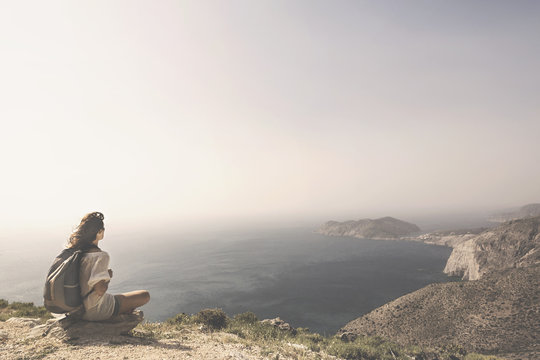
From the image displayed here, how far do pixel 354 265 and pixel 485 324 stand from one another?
9441 cm

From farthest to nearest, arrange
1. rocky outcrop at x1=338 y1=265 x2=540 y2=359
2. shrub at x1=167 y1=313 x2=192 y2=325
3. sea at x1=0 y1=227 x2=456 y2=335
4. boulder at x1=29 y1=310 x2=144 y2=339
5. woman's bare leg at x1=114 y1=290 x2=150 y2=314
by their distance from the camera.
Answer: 1. sea at x1=0 y1=227 x2=456 y2=335
2. rocky outcrop at x1=338 y1=265 x2=540 y2=359
3. shrub at x1=167 y1=313 x2=192 y2=325
4. woman's bare leg at x1=114 y1=290 x2=150 y2=314
5. boulder at x1=29 y1=310 x2=144 y2=339

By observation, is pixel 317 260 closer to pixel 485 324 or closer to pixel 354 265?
pixel 354 265

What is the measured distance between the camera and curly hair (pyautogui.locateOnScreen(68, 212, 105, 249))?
18.3ft

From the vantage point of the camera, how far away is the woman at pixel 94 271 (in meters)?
5.39

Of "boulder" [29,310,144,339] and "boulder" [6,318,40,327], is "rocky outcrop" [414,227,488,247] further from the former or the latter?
"boulder" [6,318,40,327]

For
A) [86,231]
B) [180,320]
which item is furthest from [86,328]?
[180,320]

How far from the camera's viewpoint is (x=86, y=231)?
5.70 m

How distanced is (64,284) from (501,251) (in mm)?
116996

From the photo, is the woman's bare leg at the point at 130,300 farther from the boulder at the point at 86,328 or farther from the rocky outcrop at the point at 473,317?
the rocky outcrop at the point at 473,317

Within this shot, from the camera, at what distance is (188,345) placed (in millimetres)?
7961

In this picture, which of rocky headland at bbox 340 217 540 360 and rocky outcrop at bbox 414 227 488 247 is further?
rocky outcrop at bbox 414 227 488 247

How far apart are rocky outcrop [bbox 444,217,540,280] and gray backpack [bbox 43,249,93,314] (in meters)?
99.6

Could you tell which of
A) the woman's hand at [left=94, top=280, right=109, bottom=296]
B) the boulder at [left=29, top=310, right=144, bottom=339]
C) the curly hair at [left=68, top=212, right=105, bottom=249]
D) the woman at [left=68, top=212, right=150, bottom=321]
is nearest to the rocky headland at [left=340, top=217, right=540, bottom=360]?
the boulder at [left=29, top=310, right=144, bottom=339]

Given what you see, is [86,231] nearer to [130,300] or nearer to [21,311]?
[130,300]
